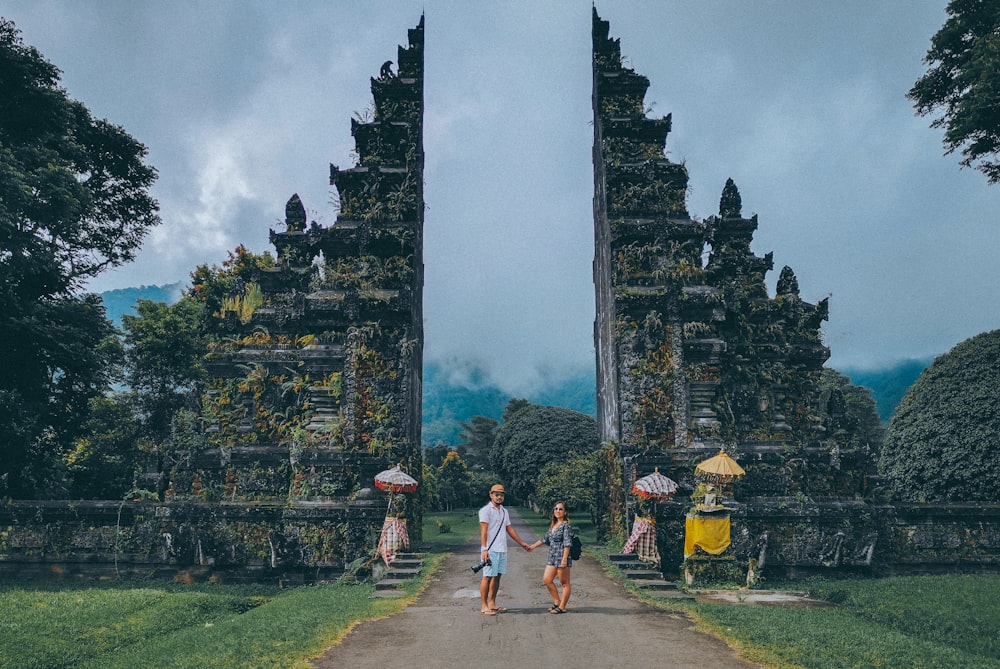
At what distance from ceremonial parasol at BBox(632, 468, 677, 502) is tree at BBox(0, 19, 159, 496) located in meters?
17.7

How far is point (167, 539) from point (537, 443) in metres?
30.4

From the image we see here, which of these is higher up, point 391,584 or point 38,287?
point 38,287

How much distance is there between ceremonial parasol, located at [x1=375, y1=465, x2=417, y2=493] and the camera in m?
16.3

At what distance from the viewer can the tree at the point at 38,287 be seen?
1897 cm

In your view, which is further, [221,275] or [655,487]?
[221,275]

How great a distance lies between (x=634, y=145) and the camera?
23000 mm

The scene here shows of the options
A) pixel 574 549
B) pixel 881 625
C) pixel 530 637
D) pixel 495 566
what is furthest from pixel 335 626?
pixel 881 625

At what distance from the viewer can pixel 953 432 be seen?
20953mm

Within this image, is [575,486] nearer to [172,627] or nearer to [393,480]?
[393,480]

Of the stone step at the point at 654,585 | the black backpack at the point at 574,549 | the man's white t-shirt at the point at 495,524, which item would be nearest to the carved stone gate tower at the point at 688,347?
the stone step at the point at 654,585

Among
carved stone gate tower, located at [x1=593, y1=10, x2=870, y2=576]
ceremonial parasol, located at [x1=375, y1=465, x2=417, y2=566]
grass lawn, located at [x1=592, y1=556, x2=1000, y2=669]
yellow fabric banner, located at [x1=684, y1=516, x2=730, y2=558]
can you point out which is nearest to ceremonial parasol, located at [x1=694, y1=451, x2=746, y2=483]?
yellow fabric banner, located at [x1=684, y1=516, x2=730, y2=558]

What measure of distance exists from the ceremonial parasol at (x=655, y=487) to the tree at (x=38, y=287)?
697 inches

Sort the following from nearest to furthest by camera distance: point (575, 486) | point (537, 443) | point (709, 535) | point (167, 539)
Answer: point (709, 535)
point (167, 539)
point (575, 486)
point (537, 443)

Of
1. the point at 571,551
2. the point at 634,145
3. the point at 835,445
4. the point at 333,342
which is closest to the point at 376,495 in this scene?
the point at 333,342
